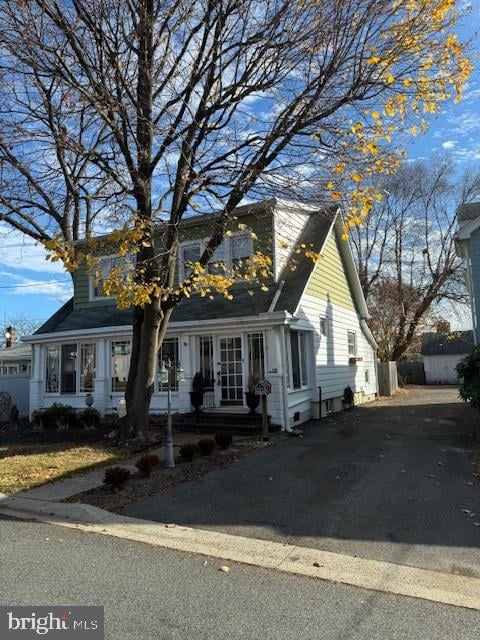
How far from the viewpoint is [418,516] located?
20.2 ft

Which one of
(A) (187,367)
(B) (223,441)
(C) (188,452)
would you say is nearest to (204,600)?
(C) (188,452)

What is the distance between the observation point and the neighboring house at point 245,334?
44.5ft

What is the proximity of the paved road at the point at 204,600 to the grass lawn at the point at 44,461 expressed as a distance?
11.3 ft

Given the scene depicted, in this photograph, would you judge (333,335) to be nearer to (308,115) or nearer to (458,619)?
(308,115)

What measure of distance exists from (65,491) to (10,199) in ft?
29.7

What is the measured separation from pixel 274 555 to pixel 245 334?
931 cm

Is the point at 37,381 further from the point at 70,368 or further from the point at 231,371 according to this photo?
the point at 231,371

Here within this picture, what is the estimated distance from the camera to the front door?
47.2 feet

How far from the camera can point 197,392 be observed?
46.3 ft

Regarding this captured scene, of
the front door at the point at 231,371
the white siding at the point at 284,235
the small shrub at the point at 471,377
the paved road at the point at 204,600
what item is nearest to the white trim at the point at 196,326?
the front door at the point at 231,371

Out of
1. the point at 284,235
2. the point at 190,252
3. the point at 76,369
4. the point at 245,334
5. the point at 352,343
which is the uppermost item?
the point at 284,235

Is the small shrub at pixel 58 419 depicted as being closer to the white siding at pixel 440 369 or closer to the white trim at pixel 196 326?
the white trim at pixel 196 326

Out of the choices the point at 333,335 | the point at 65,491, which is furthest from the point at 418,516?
the point at 333,335

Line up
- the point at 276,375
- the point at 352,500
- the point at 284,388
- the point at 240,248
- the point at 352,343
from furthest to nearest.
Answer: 1. the point at 352,343
2. the point at 240,248
3. the point at 276,375
4. the point at 284,388
5. the point at 352,500
